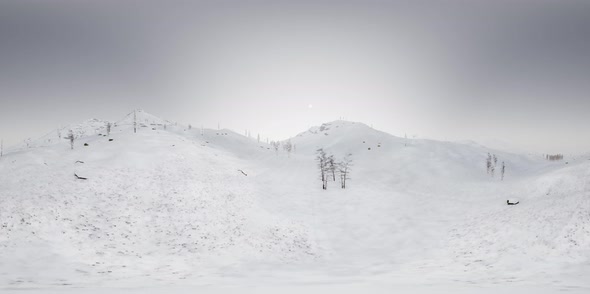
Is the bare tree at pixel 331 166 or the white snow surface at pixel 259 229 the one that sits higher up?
the bare tree at pixel 331 166

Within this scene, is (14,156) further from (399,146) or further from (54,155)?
(399,146)

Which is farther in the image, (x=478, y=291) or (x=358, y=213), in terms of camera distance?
(x=358, y=213)

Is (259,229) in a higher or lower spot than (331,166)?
lower

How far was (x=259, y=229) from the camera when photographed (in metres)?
31.1

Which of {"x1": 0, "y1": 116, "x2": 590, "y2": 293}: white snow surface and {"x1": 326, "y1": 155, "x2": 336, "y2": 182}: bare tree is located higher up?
{"x1": 326, "y1": 155, "x2": 336, "y2": 182}: bare tree

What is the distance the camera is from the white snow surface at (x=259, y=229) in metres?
20.8

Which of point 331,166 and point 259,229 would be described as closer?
point 259,229

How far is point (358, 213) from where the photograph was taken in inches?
1480

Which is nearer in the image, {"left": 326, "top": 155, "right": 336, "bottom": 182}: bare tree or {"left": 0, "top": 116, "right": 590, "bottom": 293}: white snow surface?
{"left": 0, "top": 116, "right": 590, "bottom": 293}: white snow surface

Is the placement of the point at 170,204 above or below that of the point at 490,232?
above

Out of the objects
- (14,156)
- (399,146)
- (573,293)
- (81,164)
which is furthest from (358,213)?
(399,146)

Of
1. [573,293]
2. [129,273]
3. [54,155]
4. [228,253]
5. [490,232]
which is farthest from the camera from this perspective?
[54,155]

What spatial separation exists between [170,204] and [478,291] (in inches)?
1046

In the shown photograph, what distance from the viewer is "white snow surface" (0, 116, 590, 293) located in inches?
819
